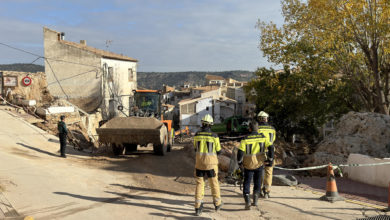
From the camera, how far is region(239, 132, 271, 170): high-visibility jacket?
21.3 ft

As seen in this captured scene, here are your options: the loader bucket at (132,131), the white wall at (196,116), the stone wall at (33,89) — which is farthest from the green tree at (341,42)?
the white wall at (196,116)

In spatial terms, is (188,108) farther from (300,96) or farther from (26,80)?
(26,80)

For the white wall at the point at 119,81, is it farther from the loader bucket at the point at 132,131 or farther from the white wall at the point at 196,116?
the white wall at the point at 196,116

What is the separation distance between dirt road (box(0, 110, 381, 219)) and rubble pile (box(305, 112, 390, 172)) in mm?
4789

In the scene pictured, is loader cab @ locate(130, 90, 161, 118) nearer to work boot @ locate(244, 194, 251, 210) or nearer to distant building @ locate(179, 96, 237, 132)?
work boot @ locate(244, 194, 251, 210)

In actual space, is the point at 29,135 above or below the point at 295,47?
below

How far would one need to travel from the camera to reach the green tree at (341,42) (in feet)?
45.3

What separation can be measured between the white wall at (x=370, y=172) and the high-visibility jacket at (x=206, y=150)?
5012 mm

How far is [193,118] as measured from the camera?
154 ft

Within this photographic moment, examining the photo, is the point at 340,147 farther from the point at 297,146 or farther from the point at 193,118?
the point at 193,118

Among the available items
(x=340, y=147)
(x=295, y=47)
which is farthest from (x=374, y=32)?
(x=340, y=147)

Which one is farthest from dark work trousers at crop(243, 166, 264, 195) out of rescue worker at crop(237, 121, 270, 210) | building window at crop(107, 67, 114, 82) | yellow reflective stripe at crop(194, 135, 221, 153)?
building window at crop(107, 67, 114, 82)

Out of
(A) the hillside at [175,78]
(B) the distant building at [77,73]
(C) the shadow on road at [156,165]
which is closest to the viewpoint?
(C) the shadow on road at [156,165]

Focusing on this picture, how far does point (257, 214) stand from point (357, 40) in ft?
38.1
